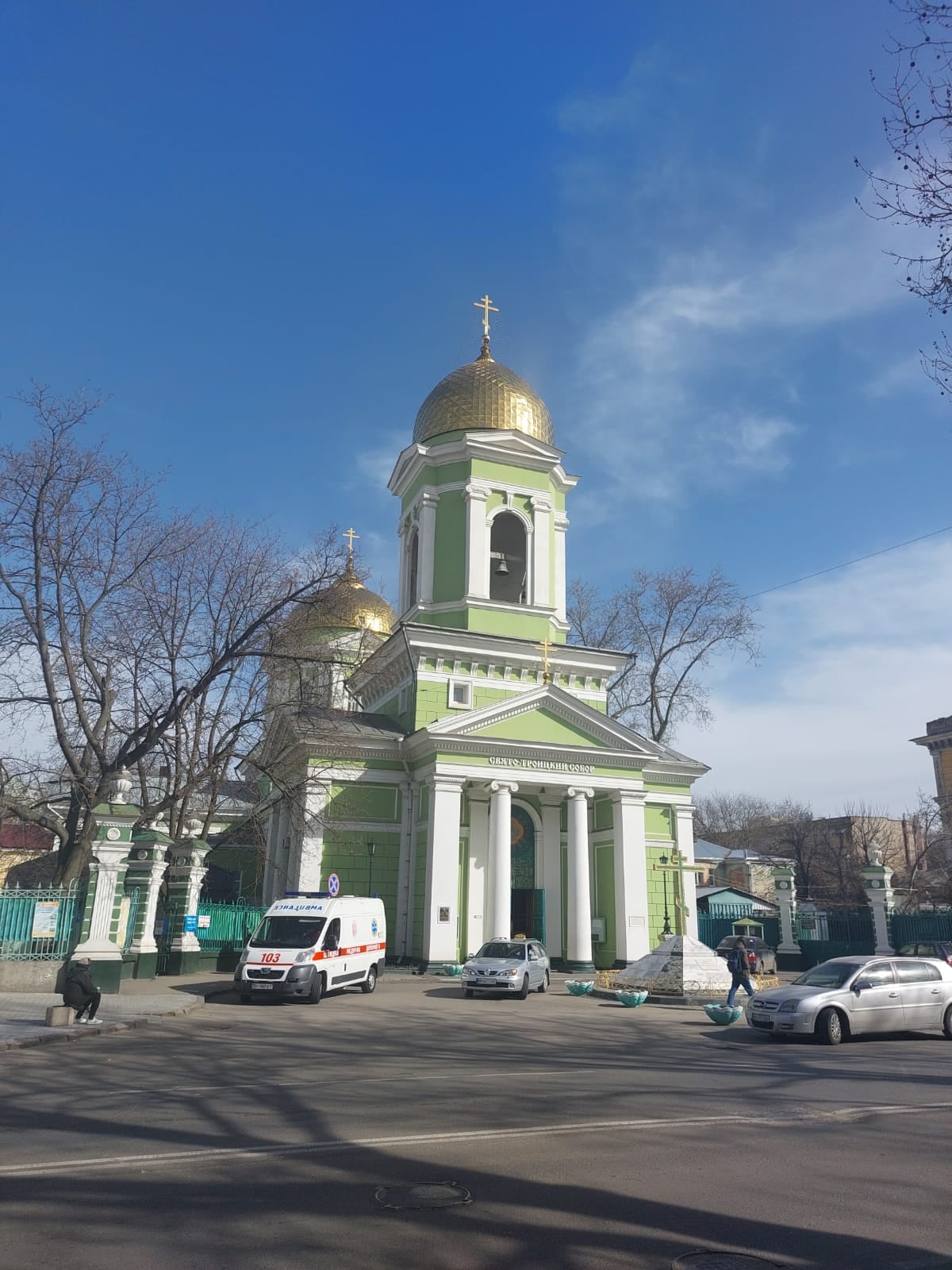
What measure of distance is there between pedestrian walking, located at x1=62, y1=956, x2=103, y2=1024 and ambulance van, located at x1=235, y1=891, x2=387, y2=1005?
4485 millimetres

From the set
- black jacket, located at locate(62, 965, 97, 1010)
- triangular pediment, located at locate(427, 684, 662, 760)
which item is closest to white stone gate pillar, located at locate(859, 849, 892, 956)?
triangular pediment, located at locate(427, 684, 662, 760)

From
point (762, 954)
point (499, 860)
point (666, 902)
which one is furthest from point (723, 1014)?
point (666, 902)

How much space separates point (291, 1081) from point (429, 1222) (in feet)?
16.1

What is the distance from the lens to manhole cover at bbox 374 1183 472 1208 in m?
5.48

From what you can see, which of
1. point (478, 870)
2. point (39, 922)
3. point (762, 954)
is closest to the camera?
point (39, 922)

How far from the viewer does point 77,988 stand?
45.3ft

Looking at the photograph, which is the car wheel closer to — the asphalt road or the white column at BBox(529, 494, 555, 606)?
the asphalt road

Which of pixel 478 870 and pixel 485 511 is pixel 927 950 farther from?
pixel 485 511

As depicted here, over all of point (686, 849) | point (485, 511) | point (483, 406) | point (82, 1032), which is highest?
point (483, 406)

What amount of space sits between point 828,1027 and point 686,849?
17.3m

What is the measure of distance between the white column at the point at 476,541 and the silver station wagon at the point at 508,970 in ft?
40.4

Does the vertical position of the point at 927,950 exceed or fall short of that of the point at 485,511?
it falls short

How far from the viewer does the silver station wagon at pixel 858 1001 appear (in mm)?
13734

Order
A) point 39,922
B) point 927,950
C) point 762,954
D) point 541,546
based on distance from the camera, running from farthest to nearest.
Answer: point 541,546 < point 762,954 < point 927,950 < point 39,922
